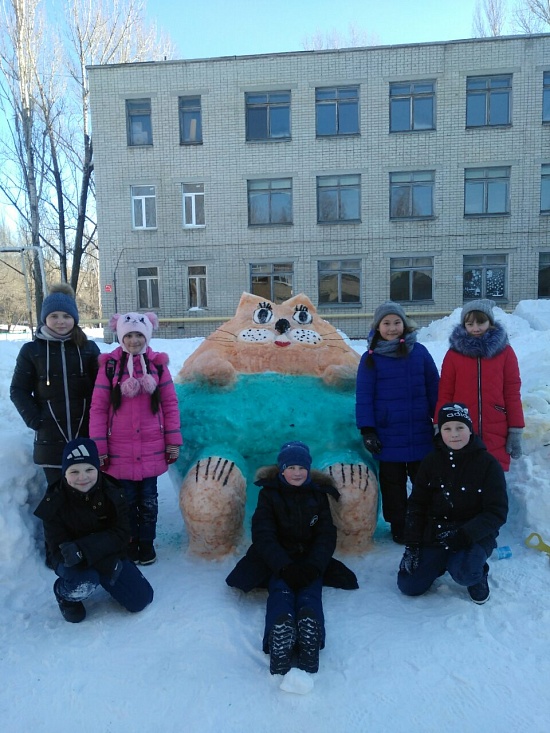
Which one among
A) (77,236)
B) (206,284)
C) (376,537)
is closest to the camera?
(376,537)

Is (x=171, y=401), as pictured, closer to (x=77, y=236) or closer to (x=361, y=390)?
(x=361, y=390)

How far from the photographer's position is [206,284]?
14281mm

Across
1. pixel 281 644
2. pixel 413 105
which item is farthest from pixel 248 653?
pixel 413 105

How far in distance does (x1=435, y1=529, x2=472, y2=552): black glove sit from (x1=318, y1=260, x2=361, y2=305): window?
470 inches

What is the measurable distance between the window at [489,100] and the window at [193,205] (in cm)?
701

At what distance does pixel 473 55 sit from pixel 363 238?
202 inches

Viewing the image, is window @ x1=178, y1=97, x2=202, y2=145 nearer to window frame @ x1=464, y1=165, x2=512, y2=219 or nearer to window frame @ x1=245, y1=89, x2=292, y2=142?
window frame @ x1=245, y1=89, x2=292, y2=142

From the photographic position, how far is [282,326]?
10.7ft

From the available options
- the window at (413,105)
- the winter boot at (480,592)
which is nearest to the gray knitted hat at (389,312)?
the winter boot at (480,592)

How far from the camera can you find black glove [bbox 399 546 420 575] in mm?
2516

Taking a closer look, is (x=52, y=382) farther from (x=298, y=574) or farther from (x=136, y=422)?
(x=298, y=574)

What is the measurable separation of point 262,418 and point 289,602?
3.57 ft

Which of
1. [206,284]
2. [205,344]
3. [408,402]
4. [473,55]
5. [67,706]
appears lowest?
[67,706]

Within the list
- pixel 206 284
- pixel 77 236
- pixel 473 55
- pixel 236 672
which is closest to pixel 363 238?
pixel 206 284
